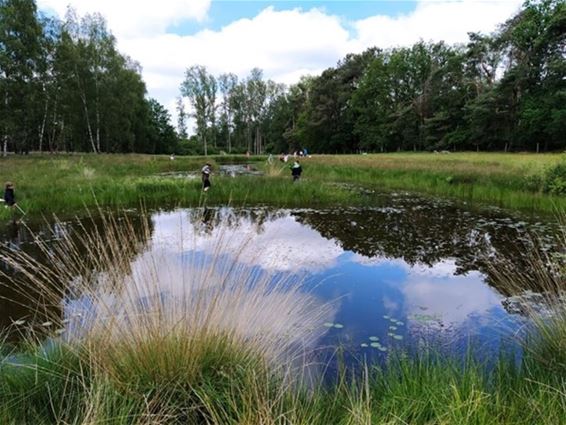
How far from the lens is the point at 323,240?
9.44 metres

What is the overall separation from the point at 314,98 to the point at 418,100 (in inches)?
714

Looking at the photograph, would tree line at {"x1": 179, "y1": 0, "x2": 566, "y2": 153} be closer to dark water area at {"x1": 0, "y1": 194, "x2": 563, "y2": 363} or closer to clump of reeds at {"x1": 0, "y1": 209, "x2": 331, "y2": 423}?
dark water area at {"x1": 0, "y1": 194, "x2": 563, "y2": 363}

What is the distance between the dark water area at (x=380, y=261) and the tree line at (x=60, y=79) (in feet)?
68.6

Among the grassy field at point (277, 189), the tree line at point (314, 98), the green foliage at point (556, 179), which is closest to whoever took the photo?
the green foliage at point (556, 179)

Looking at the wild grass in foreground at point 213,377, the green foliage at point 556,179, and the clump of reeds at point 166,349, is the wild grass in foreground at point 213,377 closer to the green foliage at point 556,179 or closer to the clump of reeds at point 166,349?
the clump of reeds at point 166,349

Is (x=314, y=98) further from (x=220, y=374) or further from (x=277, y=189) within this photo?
(x=220, y=374)

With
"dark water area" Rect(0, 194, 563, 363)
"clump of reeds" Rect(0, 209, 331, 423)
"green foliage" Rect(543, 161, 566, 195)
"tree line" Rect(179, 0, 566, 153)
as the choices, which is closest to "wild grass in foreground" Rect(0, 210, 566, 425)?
"clump of reeds" Rect(0, 209, 331, 423)

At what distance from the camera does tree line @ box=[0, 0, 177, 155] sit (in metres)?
25.7

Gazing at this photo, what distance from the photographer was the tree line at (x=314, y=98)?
29.6 m

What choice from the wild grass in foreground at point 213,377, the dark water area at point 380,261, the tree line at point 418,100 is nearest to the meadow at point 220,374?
the wild grass in foreground at point 213,377

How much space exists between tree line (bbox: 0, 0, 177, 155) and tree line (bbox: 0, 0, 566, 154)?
0.09m

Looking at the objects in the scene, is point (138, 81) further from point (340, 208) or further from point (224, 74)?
point (340, 208)

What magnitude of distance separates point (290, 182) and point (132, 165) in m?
13.9

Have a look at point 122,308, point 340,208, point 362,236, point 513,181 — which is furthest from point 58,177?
point 513,181
